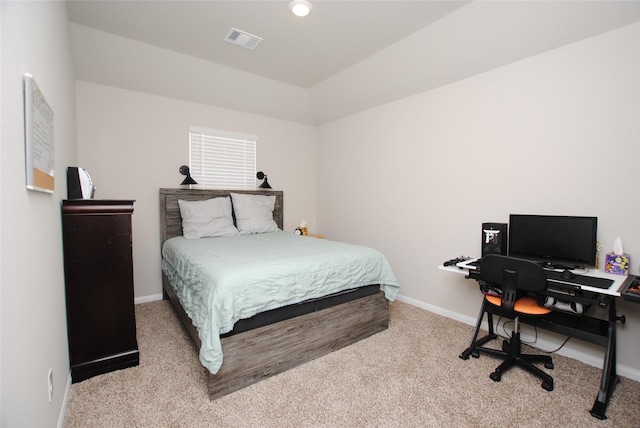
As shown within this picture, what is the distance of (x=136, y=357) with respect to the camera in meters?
2.13

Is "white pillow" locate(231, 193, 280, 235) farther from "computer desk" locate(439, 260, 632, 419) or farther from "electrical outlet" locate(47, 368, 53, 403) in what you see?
"computer desk" locate(439, 260, 632, 419)

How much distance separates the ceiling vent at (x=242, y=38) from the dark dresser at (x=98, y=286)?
71.6 inches

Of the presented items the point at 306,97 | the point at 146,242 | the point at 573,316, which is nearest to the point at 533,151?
the point at 573,316

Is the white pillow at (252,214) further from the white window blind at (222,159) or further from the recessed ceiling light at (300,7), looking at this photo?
the recessed ceiling light at (300,7)

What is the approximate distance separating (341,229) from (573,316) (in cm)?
279

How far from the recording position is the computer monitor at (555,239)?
2070 mm

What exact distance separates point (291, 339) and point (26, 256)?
5.00 ft

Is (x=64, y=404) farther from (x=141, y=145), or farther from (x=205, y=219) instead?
(x=141, y=145)

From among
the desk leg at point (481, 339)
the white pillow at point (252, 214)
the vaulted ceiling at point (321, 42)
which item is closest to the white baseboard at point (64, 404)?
the white pillow at point (252, 214)

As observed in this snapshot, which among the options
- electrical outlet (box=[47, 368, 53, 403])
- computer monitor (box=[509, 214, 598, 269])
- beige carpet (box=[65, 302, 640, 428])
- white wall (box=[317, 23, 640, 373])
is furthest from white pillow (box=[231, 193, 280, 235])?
computer monitor (box=[509, 214, 598, 269])

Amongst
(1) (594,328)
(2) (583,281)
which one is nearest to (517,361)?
(1) (594,328)

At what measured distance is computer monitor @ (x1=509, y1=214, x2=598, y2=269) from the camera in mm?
2070

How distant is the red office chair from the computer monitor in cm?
34

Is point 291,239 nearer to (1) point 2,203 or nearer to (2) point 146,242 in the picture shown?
(2) point 146,242
